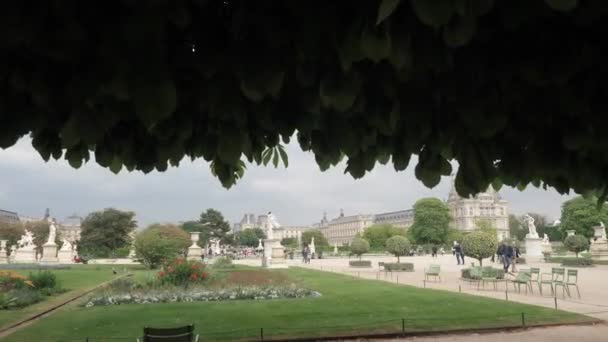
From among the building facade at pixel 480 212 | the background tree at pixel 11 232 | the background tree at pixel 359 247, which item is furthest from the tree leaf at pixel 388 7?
the building facade at pixel 480 212

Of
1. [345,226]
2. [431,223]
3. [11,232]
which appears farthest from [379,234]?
[345,226]

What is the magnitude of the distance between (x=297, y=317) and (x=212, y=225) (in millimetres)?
94449

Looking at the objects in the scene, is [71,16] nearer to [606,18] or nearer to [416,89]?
[416,89]

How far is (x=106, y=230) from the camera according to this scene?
71.9 meters

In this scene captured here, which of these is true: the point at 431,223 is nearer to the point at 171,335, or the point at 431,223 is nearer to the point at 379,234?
the point at 379,234

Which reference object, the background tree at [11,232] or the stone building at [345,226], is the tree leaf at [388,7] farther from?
the stone building at [345,226]

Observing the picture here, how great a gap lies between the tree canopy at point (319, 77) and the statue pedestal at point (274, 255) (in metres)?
30.5

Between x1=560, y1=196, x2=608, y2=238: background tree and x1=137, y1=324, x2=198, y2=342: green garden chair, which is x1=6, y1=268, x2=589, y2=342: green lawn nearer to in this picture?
x1=137, y1=324, x2=198, y2=342: green garden chair

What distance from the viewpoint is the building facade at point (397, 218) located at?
156375 mm

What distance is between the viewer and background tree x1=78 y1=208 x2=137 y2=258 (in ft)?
233

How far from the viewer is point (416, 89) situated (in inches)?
92.6

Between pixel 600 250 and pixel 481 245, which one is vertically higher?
pixel 481 245

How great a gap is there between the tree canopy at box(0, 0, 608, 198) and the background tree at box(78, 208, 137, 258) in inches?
2866

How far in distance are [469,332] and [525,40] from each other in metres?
8.96
